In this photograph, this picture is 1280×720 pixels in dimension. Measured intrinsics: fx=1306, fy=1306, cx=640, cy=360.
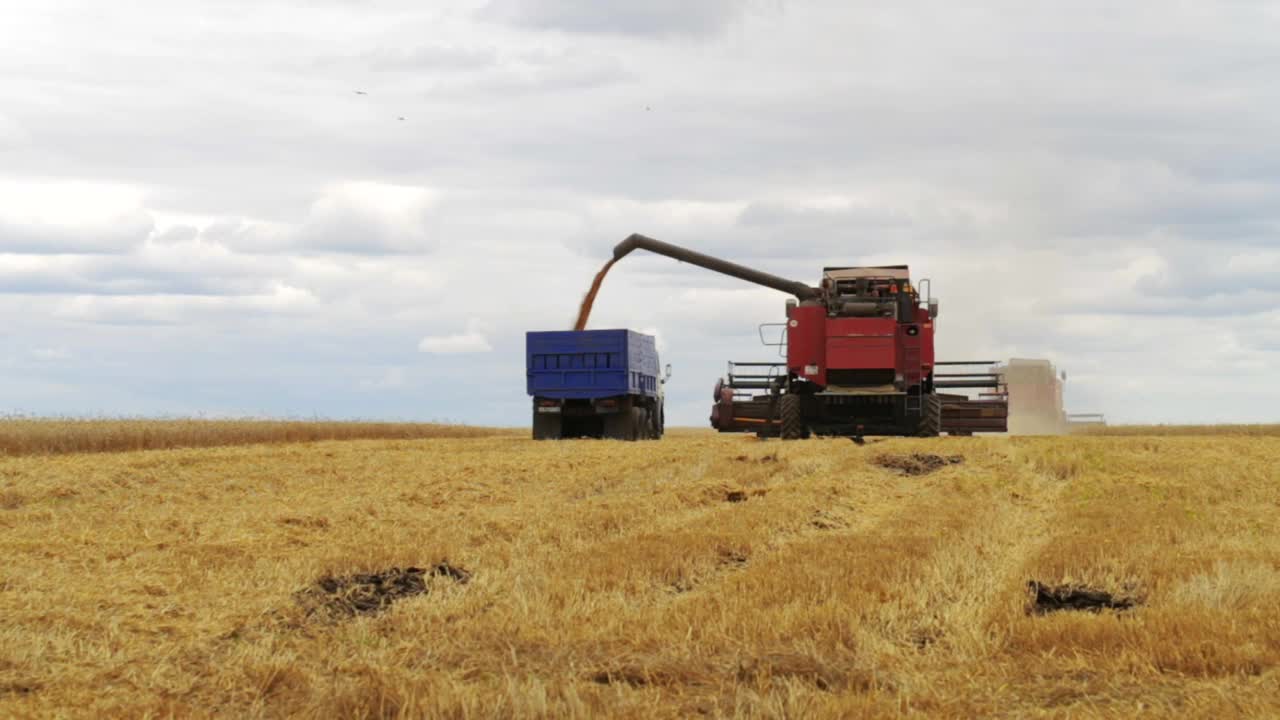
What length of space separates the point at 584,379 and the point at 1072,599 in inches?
1013

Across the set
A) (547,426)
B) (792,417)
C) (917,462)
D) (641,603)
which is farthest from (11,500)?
(547,426)

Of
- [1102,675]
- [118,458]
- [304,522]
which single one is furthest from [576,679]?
[118,458]

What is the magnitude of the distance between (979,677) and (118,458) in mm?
19950

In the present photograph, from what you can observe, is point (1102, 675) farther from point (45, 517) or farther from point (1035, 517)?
point (45, 517)

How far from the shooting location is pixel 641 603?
8.29 meters

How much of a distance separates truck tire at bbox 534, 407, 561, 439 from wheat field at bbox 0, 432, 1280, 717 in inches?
709

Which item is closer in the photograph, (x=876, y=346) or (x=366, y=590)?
(x=366, y=590)

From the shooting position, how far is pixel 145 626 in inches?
309

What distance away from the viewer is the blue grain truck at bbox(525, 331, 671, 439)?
33.7 m

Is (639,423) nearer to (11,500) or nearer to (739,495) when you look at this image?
(739,495)

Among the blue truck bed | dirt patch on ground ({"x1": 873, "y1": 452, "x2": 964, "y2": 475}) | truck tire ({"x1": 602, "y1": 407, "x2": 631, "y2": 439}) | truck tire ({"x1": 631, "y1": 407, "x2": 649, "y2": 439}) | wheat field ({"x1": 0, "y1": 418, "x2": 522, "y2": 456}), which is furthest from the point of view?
truck tire ({"x1": 631, "y1": 407, "x2": 649, "y2": 439})

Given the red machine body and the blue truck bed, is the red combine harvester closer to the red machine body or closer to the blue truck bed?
the red machine body

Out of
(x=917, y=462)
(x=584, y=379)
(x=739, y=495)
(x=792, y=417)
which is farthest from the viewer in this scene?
(x=584, y=379)

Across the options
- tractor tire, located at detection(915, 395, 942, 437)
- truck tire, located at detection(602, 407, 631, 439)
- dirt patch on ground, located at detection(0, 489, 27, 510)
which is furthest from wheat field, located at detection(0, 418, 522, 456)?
tractor tire, located at detection(915, 395, 942, 437)
